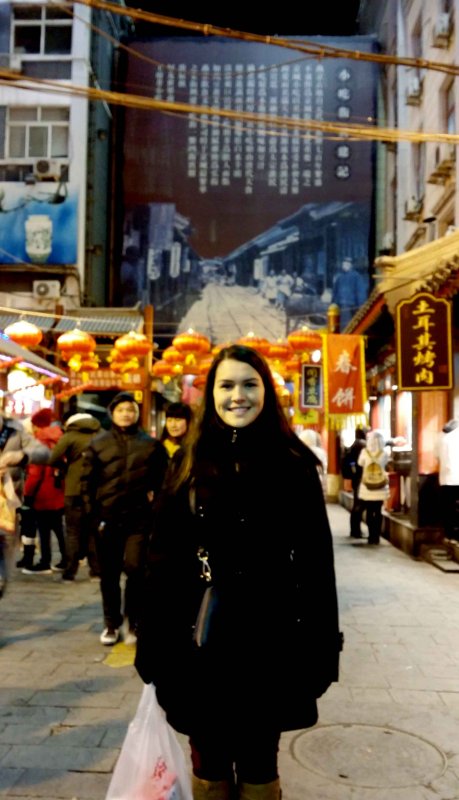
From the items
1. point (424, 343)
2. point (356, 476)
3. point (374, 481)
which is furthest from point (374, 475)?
point (424, 343)

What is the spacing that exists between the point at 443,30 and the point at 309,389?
939 cm

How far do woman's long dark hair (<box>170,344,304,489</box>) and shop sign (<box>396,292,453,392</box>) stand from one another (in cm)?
808

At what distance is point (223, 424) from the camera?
273cm

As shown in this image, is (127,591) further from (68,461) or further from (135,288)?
(135,288)

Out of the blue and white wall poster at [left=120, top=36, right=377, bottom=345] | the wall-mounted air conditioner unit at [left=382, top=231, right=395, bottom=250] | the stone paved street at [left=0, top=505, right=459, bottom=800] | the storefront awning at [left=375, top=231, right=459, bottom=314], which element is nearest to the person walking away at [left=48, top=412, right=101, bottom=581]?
the stone paved street at [left=0, top=505, right=459, bottom=800]

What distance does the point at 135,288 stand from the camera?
92.3ft

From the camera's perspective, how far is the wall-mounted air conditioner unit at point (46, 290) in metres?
25.1

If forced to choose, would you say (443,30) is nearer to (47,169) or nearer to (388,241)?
(388,241)

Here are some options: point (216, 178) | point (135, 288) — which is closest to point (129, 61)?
point (216, 178)

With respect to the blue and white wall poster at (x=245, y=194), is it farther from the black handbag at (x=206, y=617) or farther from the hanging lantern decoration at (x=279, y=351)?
the black handbag at (x=206, y=617)

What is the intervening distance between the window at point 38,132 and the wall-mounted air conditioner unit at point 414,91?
12.6 metres

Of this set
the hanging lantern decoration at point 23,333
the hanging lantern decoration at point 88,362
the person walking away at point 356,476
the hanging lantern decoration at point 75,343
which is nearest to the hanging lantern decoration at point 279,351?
the person walking away at point 356,476

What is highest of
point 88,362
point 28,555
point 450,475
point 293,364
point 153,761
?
point 293,364

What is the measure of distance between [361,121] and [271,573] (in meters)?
26.4
